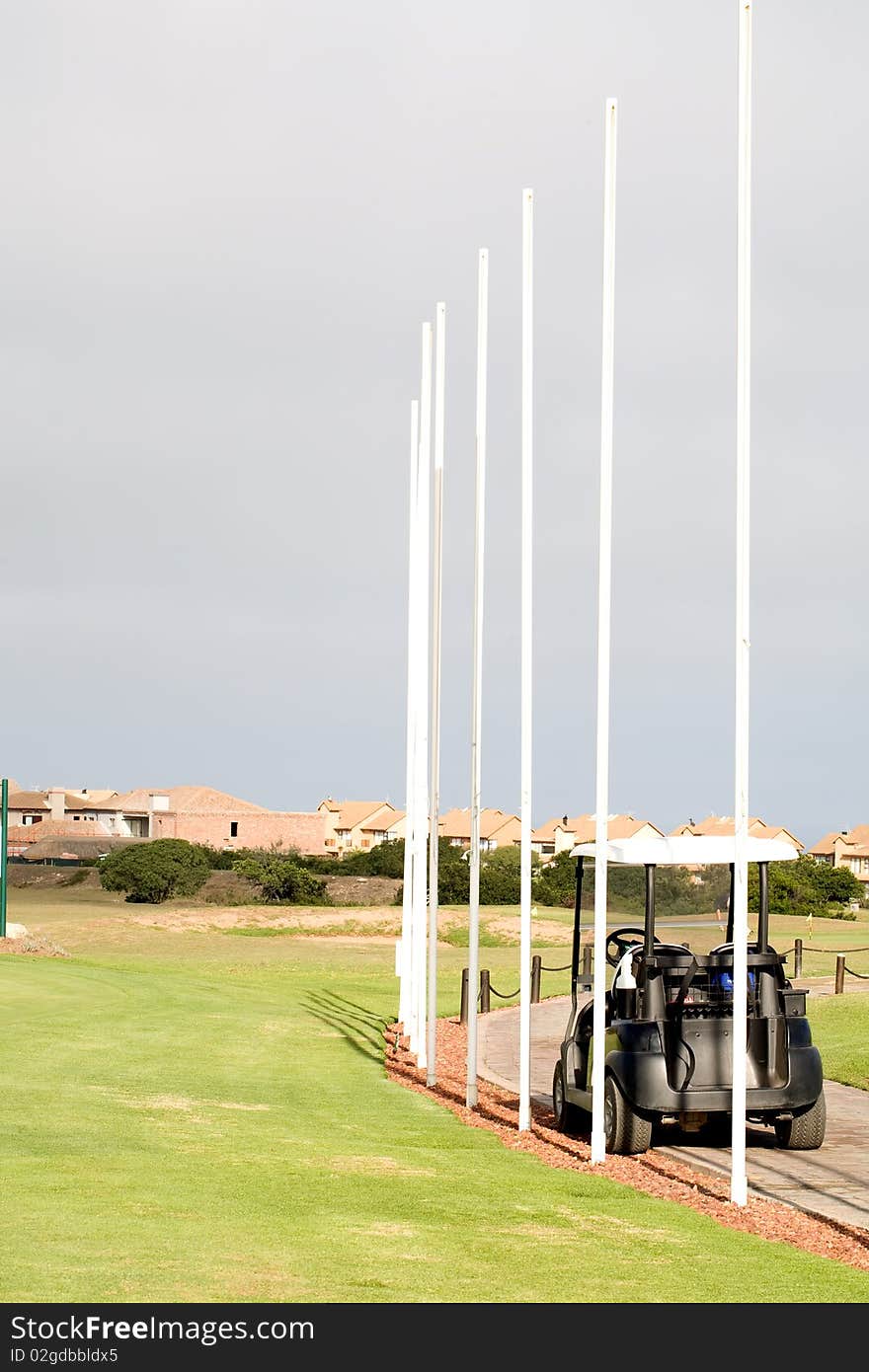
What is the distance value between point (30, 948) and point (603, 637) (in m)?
28.7

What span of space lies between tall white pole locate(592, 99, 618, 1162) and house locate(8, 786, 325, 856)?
104m

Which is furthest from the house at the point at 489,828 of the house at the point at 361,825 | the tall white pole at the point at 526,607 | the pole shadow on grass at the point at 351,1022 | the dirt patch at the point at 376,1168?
the dirt patch at the point at 376,1168

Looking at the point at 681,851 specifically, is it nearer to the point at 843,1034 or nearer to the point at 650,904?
the point at 650,904

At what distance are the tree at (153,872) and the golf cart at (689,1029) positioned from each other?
62781 millimetres

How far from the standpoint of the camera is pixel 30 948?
38.6 m

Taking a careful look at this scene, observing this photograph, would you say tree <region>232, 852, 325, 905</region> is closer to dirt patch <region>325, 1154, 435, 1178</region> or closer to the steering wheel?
the steering wheel

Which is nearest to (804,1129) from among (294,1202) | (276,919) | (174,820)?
(294,1202)

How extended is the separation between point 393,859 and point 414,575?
6470 centimetres

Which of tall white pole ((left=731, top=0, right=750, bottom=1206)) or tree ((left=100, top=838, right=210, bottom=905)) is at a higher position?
tall white pole ((left=731, top=0, right=750, bottom=1206))

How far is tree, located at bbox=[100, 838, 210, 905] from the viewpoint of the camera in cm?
7519

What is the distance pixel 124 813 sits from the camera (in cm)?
13550

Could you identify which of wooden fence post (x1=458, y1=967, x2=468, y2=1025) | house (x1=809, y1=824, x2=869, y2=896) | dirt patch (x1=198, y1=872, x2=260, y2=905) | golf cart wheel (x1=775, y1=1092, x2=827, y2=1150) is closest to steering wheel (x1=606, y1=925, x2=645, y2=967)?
golf cart wheel (x1=775, y1=1092, x2=827, y2=1150)
